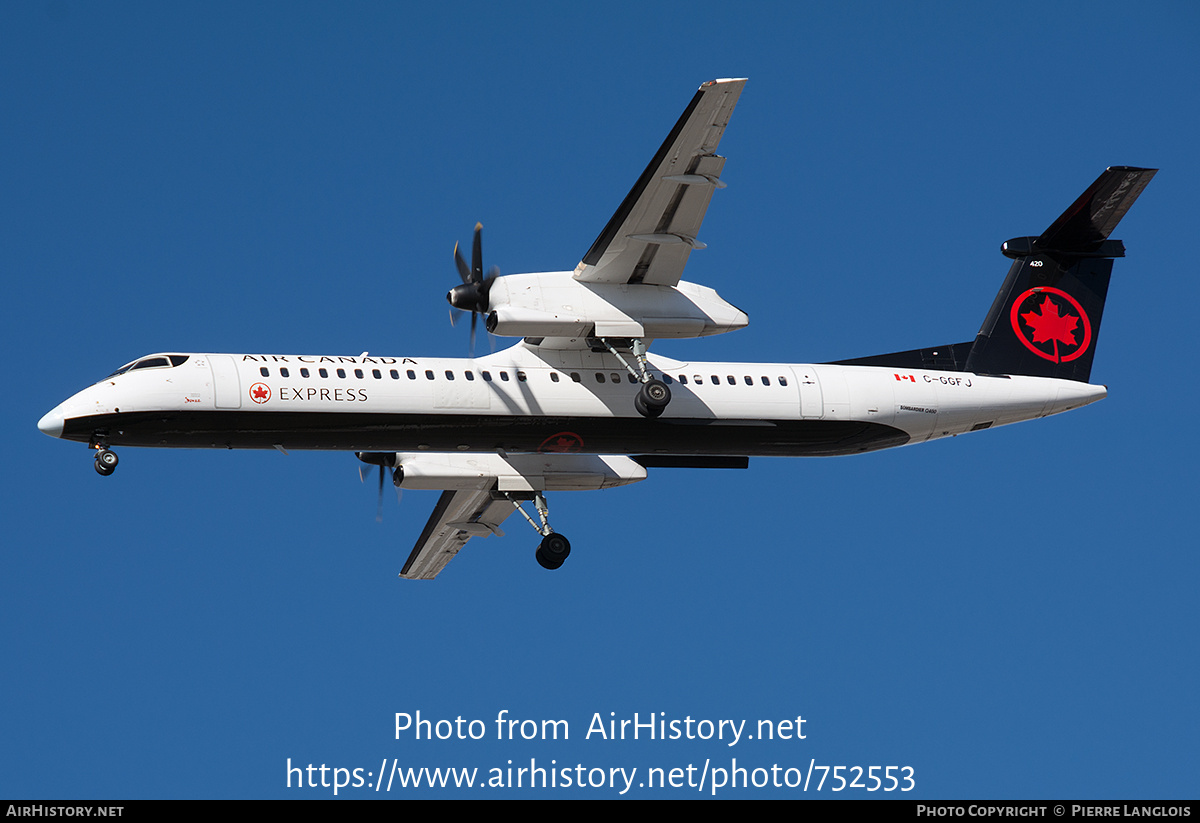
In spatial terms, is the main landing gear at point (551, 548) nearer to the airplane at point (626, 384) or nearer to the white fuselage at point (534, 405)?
the airplane at point (626, 384)

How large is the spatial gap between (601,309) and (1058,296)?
959 cm

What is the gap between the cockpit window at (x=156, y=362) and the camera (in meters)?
23.3

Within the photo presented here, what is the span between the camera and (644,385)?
24625 millimetres

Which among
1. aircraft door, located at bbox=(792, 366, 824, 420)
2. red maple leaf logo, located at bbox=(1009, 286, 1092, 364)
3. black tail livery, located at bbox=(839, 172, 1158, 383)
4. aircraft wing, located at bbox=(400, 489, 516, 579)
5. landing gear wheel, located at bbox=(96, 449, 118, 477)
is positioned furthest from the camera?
aircraft wing, located at bbox=(400, 489, 516, 579)

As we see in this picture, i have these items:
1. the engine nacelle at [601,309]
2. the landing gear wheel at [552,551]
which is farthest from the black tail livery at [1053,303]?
the landing gear wheel at [552,551]

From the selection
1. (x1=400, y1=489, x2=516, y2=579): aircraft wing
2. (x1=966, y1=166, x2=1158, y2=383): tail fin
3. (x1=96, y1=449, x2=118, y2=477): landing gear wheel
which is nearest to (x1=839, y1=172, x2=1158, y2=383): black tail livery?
(x1=966, y1=166, x2=1158, y2=383): tail fin

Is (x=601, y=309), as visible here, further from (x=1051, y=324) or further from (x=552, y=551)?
(x=1051, y=324)

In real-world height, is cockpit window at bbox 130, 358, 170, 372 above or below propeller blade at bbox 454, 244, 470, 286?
below

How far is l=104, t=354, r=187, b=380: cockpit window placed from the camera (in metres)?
23.3

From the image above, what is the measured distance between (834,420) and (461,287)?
6.97 m

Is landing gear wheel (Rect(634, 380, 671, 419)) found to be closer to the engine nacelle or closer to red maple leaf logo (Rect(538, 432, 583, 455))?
the engine nacelle

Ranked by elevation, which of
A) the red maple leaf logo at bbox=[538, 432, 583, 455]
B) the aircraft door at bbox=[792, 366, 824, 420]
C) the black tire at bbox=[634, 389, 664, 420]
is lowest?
the red maple leaf logo at bbox=[538, 432, 583, 455]

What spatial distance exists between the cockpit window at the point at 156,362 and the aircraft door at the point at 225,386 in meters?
0.53
